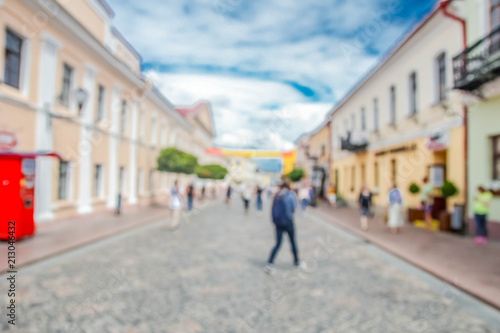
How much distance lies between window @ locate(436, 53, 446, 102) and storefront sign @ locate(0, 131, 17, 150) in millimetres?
13491

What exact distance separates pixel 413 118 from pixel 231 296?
12.8m

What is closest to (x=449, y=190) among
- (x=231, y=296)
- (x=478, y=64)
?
(x=478, y=64)

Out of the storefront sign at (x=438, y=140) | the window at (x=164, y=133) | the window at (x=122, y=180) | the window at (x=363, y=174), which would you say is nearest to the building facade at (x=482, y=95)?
the storefront sign at (x=438, y=140)

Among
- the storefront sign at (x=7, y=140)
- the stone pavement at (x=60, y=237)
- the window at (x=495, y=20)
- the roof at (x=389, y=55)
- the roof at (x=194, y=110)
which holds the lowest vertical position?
the stone pavement at (x=60, y=237)

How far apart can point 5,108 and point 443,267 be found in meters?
11.3

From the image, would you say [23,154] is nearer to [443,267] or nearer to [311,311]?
[311,311]

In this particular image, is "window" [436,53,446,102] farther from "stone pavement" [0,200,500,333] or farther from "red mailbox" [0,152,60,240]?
"red mailbox" [0,152,60,240]

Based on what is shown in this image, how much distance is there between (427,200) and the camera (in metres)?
13.5

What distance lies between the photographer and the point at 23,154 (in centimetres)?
854

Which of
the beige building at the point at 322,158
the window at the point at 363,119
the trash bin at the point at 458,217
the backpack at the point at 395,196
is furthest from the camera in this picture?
the beige building at the point at 322,158

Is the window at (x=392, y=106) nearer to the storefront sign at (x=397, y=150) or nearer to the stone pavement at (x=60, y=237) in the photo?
the storefront sign at (x=397, y=150)

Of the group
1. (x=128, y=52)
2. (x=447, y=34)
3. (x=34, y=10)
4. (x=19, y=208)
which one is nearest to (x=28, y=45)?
(x=34, y=10)

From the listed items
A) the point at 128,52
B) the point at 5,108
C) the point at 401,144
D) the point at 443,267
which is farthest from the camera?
the point at 128,52

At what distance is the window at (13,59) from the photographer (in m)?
10.5
